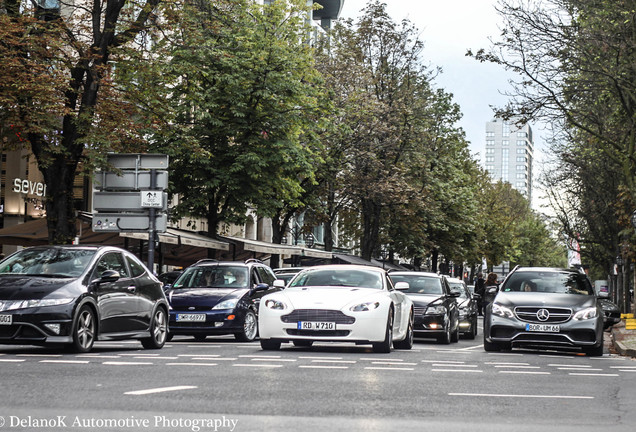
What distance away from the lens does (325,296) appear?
1648 centimetres

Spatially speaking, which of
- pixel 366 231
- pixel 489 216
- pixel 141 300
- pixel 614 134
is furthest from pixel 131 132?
pixel 489 216

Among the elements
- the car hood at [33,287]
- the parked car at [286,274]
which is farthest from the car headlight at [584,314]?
the parked car at [286,274]

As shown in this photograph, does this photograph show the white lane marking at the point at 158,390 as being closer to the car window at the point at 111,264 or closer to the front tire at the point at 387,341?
the car window at the point at 111,264

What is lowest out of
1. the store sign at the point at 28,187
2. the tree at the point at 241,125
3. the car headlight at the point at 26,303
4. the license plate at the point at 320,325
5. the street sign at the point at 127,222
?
the license plate at the point at 320,325

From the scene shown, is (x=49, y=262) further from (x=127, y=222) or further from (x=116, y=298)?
(x=127, y=222)

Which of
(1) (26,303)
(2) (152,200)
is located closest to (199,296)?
(2) (152,200)

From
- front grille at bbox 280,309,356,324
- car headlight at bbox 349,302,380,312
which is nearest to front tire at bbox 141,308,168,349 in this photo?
front grille at bbox 280,309,356,324

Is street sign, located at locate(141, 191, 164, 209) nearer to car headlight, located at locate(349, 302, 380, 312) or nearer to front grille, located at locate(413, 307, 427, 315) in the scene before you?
front grille, located at locate(413, 307, 427, 315)

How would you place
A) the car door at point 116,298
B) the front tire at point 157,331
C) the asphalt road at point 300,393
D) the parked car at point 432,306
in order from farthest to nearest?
1. the parked car at point 432,306
2. the front tire at point 157,331
3. the car door at point 116,298
4. the asphalt road at point 300,393

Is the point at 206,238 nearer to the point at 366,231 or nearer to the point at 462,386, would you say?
the point at 366,231

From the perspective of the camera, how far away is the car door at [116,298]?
15.6 metres

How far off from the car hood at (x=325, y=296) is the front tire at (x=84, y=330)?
302cm

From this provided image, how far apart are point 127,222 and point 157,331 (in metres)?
9.19

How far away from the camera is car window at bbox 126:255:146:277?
55.6 feet
